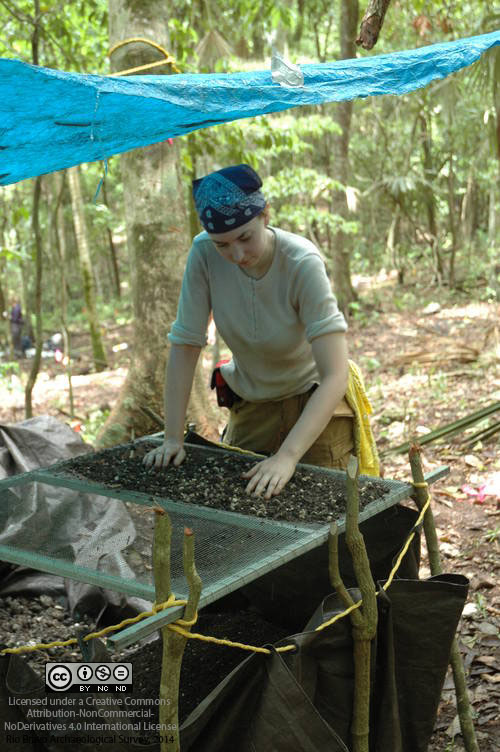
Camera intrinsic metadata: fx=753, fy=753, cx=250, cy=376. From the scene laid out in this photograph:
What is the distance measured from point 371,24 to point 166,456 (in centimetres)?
161

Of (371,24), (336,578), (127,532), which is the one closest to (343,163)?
(127,532)

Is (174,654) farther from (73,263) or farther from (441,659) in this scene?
(73,263)

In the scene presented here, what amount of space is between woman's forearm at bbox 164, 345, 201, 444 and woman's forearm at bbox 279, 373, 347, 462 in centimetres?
49

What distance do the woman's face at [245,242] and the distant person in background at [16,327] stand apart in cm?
1475

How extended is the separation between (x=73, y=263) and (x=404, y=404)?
2170cm

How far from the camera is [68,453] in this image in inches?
155

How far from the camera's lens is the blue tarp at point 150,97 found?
75.7 inches

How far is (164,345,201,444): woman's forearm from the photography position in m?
2.74

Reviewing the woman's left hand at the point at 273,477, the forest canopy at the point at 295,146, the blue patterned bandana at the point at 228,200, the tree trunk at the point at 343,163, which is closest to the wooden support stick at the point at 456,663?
the woman's left hand at the point at 273,477

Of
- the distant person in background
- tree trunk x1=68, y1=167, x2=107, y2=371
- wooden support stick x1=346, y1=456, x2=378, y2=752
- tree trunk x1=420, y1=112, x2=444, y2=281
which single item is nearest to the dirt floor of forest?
tree trunk x1=68, y1=167, x2=107, y2=371

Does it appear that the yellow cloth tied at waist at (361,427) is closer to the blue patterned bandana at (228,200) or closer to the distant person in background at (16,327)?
the blue patterned bandana at (228,200)

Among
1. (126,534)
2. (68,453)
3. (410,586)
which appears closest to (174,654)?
(410,586)

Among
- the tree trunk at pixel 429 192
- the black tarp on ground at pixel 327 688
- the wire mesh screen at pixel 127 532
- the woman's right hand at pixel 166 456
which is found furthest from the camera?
the tree trunk at pixel 429 192

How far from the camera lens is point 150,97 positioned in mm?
1924
